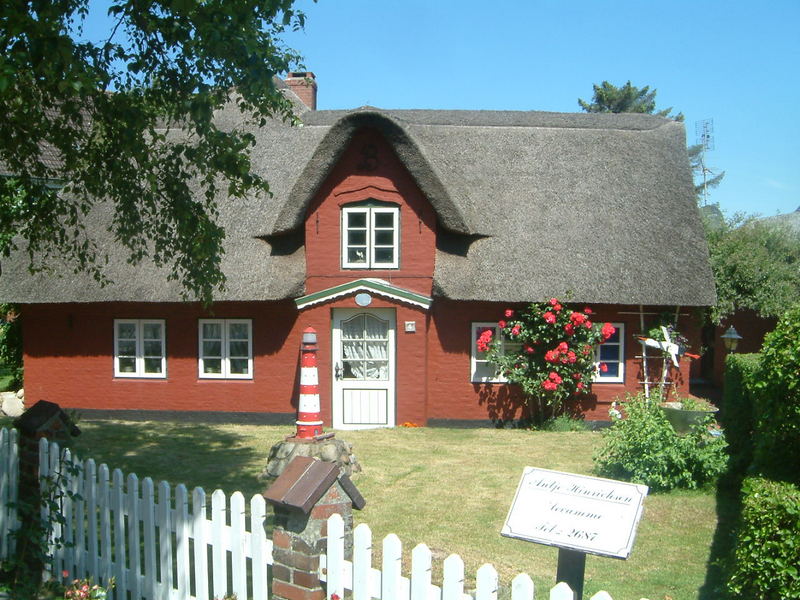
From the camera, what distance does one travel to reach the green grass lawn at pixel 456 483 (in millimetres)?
7055

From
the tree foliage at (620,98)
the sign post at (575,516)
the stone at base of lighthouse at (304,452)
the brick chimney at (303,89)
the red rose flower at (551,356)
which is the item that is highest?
the tree foliage at (620,98)

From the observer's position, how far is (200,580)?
5.16 metres

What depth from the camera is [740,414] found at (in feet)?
35.1

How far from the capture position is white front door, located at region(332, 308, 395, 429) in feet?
50.9

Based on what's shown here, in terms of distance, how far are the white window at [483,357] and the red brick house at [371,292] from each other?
0.04 metres

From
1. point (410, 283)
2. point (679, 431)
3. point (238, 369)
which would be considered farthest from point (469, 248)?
point (679, 431)

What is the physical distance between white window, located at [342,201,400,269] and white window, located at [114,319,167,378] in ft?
13.6

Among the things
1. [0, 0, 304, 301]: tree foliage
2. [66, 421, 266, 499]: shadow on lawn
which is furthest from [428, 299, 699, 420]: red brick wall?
[0, 0, 304, 301]: tree foliage

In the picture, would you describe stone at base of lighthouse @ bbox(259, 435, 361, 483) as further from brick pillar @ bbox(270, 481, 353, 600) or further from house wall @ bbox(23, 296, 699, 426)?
brick pillar @ bbox(270, 481, 353, 600)

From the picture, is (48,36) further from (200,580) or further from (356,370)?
(356,370)

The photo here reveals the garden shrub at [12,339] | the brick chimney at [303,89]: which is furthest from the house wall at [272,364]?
the brick chimney at [303,89]

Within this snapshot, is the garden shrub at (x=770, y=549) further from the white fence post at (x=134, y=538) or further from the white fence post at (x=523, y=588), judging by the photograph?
the white fence post at (x=134, y=538)

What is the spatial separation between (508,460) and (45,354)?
10.2 meters

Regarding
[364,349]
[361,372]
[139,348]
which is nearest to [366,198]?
[364,349]
